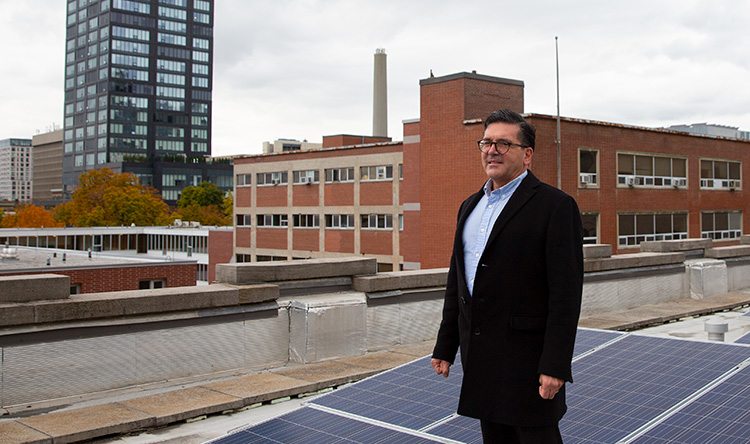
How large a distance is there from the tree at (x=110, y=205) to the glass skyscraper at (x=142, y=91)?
168 ft

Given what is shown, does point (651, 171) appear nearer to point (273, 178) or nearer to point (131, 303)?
point (273, 178)

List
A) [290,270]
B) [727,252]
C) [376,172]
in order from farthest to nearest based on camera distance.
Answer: [376,172] → [727,252] → [290,270]

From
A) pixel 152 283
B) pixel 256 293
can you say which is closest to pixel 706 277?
pixel 256 293

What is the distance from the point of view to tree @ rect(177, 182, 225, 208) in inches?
5502

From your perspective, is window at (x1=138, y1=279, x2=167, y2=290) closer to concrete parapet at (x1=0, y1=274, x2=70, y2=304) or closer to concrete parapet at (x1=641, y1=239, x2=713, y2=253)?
concrete parapet at (x1=641, y1=239, x2=713, y2=253)

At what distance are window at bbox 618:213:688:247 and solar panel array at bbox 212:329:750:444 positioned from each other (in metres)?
37.0

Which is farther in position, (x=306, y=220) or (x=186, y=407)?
(x=306, y=220)

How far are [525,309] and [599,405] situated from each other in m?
2.24

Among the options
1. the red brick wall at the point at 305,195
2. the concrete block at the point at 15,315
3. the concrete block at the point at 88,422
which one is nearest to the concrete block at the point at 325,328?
the concrete block at the point at 88,422

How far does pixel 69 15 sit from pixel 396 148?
148m

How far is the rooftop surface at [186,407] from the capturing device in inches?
237

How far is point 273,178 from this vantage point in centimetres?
6406

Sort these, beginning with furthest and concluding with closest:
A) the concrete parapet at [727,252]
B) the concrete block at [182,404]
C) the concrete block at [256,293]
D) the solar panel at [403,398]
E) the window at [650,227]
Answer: the window at [650,227] < the concrete parapet at [727,252] < the concrete block at [256,293] < the concrete block at [182,404] < the solar panel at [403,398]

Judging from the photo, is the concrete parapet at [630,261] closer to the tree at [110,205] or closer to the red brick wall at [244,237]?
the red brick wall at [244,237]
